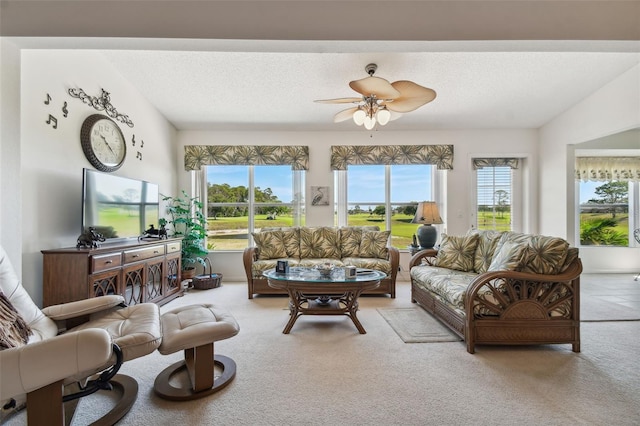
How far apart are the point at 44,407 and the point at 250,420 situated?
90 cm

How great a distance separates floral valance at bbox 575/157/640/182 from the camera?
17.3ft

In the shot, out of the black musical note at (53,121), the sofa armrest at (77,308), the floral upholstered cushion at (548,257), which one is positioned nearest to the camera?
the sofa armrest at (77,308)

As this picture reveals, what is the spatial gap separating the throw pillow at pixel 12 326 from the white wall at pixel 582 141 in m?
5.94

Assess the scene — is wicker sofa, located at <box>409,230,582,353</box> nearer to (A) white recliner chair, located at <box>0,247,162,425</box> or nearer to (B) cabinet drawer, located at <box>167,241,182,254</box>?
(A) white recliner chair, located at <box>0,247,162,425</box>

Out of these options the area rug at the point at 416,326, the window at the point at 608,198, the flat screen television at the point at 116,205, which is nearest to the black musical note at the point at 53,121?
the flat screen television at the point at 116,205

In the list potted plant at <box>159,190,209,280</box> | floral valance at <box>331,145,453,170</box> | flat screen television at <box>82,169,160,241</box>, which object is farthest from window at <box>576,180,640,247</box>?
flat screen television at <box>82,169,160,241</box>

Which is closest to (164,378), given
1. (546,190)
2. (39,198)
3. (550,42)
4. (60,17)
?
(39,198)

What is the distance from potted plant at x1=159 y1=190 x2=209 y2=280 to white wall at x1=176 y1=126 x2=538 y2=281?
389 mm

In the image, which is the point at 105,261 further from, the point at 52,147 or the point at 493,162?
the point at 493,162

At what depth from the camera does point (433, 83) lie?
3.72 m

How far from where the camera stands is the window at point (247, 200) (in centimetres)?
504

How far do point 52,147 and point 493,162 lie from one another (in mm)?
5968

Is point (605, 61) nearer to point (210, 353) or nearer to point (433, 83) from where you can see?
point (433, 83)

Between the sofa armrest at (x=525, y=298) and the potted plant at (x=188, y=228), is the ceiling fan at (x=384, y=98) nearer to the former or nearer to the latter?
the sofa armrest at (x=525, y=298)
